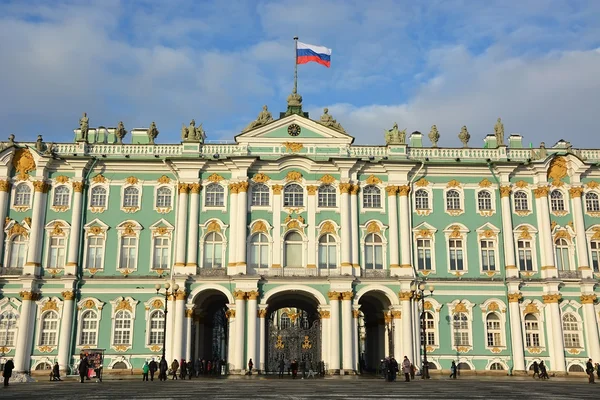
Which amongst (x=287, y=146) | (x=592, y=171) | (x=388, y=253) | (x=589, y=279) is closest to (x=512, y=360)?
(x=589, y=279)

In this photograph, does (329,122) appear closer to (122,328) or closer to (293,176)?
(293,176)

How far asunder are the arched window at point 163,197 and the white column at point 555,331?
30.4 meters

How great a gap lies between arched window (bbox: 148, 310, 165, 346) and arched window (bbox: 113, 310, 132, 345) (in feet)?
5.38

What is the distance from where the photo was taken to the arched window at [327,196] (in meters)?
52.6

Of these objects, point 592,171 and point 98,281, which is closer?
point 98,281

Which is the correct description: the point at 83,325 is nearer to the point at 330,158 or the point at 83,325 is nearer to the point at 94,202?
the point at 94,202

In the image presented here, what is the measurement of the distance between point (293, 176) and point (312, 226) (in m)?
4.32

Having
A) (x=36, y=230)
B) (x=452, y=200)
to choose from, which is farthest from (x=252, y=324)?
(x=452, y=200)

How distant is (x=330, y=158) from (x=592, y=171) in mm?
21728

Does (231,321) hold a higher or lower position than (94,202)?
lower

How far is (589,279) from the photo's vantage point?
5103 centimetres

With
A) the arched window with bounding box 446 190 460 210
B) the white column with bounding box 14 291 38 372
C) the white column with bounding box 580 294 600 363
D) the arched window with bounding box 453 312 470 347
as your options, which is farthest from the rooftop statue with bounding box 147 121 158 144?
the white column with bounding box 580 294 600 363

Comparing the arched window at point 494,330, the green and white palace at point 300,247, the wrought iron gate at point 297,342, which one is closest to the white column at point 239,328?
the green and white palace at point 300,247

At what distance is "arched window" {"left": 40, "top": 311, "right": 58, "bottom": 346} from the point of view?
1944 inches
